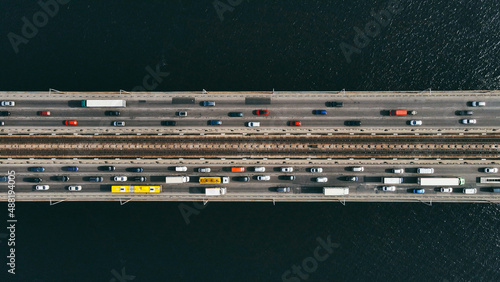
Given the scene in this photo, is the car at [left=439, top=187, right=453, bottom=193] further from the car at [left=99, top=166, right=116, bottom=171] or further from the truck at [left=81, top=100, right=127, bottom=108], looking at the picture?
the car at [left=99, top=166, right=116, bottom=171]

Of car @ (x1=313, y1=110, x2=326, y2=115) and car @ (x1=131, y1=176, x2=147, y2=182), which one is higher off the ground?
car @ (x1=313, y1=110, x2=326, y2=115)

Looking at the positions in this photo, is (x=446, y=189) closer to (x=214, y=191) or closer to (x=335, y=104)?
(x=335, y=104)

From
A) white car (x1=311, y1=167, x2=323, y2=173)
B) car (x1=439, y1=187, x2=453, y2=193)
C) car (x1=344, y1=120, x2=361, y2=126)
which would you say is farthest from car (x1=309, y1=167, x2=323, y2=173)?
car (x1=439, y1=187, x2=453, y2=193)

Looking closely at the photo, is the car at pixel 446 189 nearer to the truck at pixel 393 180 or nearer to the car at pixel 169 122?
the truck at pixel 393 180

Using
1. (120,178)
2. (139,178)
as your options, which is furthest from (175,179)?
(120,178)
